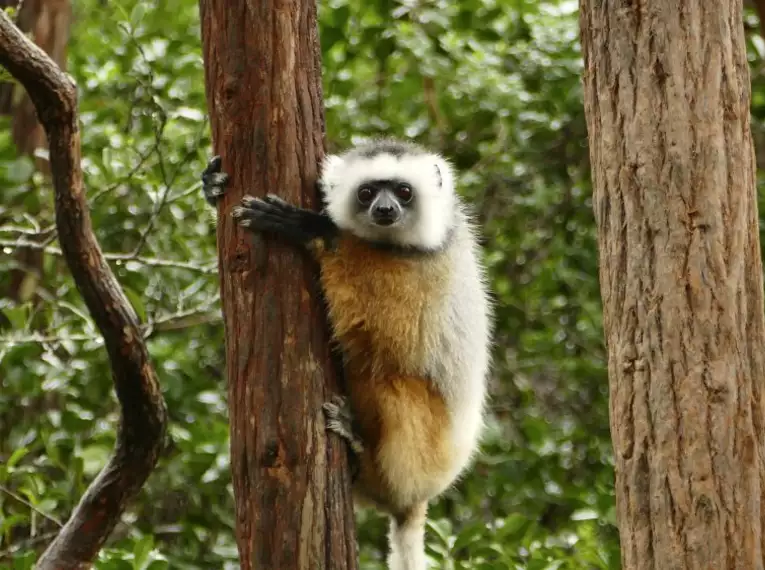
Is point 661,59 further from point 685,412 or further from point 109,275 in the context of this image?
point 109,275

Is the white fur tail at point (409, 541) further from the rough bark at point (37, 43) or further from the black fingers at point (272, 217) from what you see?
the rough bark at point (37, 43)

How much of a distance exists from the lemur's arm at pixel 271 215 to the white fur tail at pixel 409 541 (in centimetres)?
132

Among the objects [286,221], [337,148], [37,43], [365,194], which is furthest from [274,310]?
[37,43]

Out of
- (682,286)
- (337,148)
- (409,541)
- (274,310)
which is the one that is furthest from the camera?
(337,148)

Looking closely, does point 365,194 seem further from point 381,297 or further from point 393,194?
point 381,297

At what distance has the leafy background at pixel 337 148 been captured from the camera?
17.7 feet

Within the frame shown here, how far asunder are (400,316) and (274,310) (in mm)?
775

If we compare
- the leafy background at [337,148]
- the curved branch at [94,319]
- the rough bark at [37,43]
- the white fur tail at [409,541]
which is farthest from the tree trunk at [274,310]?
the rough bark at [37,43]

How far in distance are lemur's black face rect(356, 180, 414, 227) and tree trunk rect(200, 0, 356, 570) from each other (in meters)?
0.49

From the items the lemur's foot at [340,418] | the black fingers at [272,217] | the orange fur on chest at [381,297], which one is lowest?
the lemur's foot at [340,418]

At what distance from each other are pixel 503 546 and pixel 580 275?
2027 millimetres

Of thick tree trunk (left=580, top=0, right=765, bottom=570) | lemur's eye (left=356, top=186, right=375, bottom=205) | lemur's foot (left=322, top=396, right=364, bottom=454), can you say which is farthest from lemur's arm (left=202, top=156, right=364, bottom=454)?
thick tree trunk (left=580, top=0, right=765, bottom=570)

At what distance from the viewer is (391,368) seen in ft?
13.6

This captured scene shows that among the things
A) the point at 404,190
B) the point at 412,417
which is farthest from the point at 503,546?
the point at 404,190
